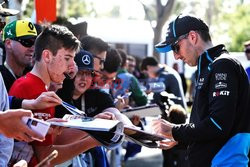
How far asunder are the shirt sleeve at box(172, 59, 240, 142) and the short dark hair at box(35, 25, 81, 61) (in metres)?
0.96

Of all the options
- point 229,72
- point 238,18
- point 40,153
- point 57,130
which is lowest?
point 238,18

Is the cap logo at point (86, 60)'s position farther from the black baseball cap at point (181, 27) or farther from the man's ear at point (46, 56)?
the man's ear at point (46, 56)

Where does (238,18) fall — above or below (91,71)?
below

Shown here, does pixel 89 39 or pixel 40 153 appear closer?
pixel 40 153

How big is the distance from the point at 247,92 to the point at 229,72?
215mm

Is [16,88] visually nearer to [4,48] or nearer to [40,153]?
[40,153]

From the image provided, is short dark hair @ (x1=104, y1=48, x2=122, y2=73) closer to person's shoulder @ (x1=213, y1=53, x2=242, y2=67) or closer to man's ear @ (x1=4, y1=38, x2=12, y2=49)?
man's ear @ (x1=4, y1=38, x2=12, y2=49)

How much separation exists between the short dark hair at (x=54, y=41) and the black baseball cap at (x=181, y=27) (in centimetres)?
73

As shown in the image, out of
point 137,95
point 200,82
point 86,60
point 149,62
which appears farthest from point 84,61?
point 149,62

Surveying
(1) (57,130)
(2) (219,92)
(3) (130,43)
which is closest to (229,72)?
(2) (219,92)

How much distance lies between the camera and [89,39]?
5.38 metres

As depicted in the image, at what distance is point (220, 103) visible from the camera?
3736 mm

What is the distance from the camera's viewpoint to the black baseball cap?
13.5 ft

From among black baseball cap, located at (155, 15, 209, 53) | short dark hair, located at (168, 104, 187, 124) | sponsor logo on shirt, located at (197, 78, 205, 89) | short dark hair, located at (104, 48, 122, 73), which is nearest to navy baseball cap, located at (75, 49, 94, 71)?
black baseball cap, located at (155, 15, 209, 53)
